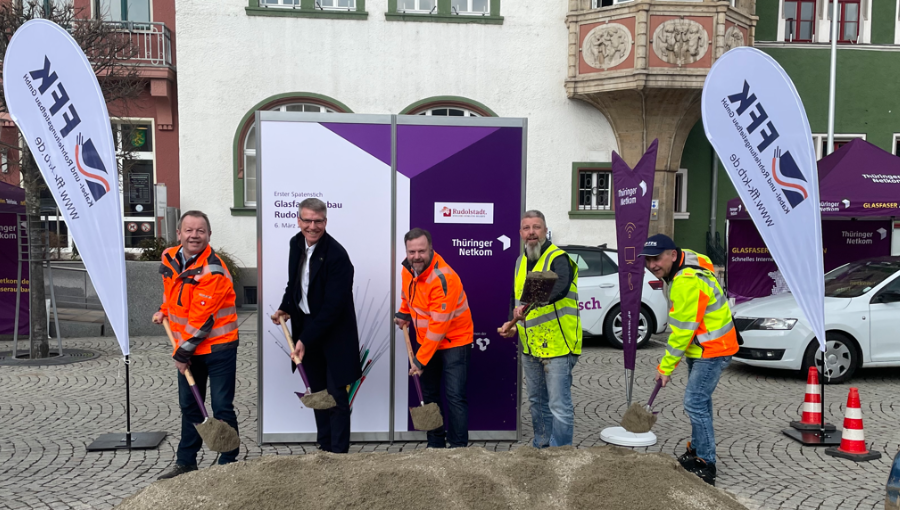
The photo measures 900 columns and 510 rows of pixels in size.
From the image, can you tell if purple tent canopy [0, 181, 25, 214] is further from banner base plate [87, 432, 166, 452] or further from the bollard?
the bollard

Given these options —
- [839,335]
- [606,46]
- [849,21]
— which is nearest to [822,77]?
[849,21]

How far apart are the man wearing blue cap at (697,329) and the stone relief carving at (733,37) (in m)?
12.3

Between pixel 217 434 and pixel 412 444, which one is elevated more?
pixel 217 434

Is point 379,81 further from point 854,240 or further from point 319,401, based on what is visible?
point 319,401

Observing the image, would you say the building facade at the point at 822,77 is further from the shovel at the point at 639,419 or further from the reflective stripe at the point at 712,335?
the shovel at the point at 639,419

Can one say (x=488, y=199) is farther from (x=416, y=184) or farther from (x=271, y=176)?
(x=271, y=176)

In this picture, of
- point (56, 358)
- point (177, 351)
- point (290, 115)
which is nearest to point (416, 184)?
point (290, 115)

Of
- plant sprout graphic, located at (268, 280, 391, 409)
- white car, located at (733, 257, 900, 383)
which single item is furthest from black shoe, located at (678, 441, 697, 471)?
white car, located at (733, 257, 900, 383)

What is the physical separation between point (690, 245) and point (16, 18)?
14653mm

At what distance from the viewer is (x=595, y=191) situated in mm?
16828

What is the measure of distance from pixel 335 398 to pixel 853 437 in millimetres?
4205

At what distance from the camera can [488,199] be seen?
5.81 metres

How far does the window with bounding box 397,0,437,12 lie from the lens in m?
16.2

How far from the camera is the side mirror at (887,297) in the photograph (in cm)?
855
